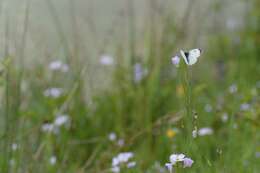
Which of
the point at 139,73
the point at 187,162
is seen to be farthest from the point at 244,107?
the point at 187,162

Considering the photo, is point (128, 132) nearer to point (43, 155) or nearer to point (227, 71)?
point (43, 155)

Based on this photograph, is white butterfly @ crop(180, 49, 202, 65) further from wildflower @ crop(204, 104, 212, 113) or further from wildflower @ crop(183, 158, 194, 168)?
wildflower @ crop(204, 104, 212, 113)

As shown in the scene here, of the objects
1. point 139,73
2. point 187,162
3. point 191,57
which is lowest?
point 139,73

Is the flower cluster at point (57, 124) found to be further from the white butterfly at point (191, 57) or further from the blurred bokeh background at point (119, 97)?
the white butterfly at point (191, 57)

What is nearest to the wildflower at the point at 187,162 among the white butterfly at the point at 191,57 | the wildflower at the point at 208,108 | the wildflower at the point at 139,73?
the white butterfly at the point at 191,57

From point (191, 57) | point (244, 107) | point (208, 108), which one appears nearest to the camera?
point (191, 57)

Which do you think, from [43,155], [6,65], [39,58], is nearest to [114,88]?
[39,58]

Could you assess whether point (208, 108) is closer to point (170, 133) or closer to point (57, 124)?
point (170, 133)

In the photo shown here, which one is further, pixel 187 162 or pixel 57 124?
pixel 57 124
